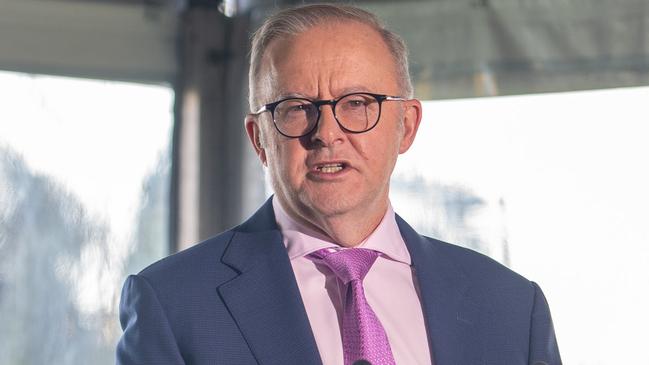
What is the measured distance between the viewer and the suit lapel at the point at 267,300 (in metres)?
1.60

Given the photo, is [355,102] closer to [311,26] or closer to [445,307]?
[311,26]

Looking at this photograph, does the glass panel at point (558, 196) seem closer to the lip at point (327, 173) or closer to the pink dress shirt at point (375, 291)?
the pink dress shirt at point (375, 291)

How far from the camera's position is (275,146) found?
172 centimetres

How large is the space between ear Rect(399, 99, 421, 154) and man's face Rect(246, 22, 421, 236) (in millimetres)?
46

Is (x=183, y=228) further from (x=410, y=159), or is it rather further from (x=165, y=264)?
(x=165, y=264)

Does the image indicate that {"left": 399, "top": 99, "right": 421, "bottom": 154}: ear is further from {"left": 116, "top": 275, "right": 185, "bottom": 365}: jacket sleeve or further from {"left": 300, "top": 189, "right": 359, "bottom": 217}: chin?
{"left": 116, "top": 275, "right": 185, "bottom": 365}: jacket sleeve

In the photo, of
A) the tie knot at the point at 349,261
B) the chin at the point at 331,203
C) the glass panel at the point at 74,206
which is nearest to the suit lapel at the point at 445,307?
the tie knot at the point at 349,261

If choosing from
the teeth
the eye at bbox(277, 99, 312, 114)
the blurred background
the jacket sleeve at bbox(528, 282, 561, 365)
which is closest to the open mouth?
the teeth

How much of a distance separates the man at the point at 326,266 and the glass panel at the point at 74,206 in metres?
1.82

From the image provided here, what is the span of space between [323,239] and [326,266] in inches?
1.9

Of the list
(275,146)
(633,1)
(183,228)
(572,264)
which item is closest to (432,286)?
(275,146)

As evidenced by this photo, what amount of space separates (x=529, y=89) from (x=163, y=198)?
56.7 inches

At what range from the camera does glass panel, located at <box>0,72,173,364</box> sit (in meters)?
3.39

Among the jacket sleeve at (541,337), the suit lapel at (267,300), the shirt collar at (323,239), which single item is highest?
the shirt collar at (323,239)
